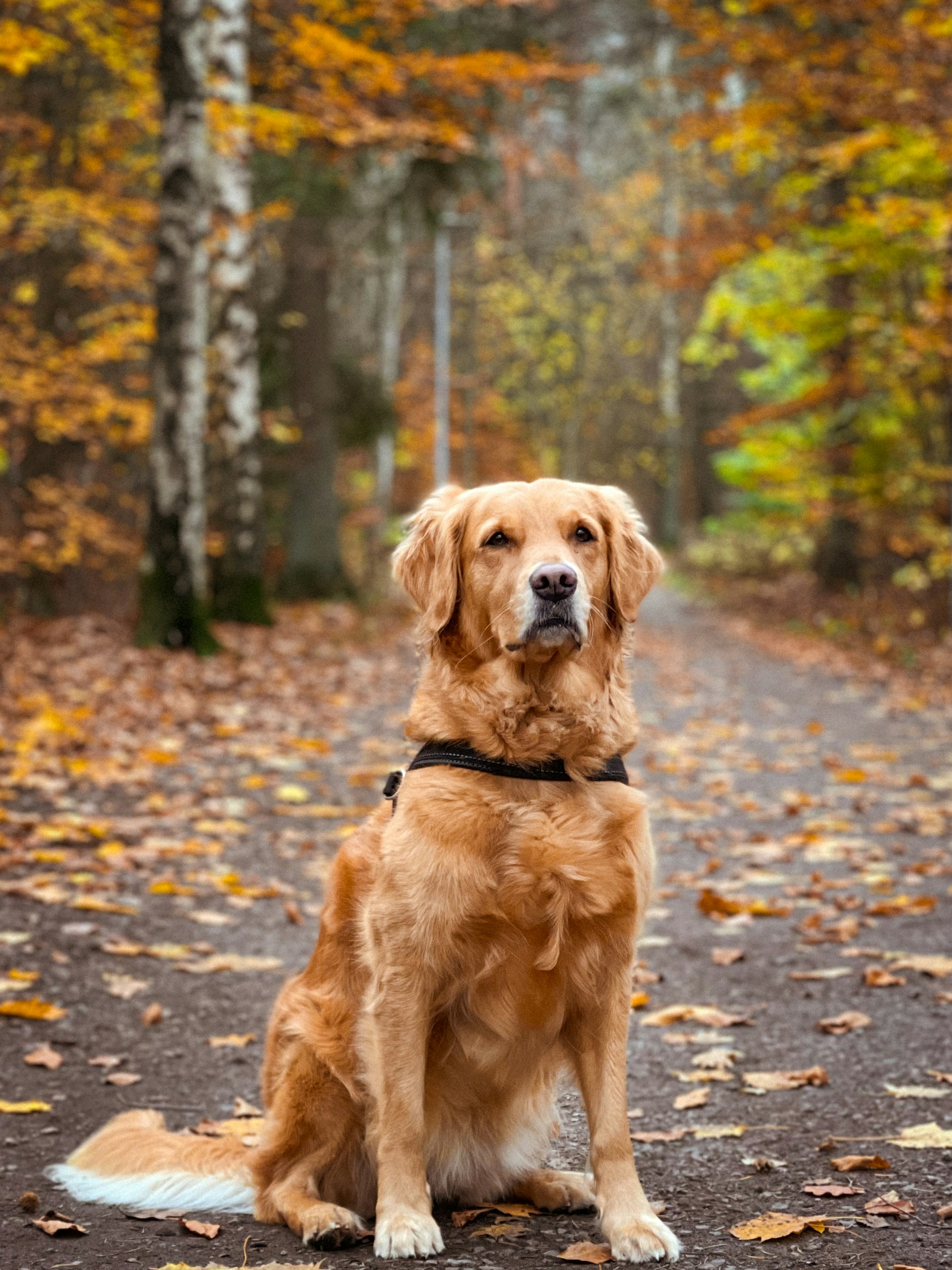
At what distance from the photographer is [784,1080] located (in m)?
4.28

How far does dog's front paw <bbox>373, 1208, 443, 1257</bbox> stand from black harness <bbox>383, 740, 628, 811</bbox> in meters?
0.95

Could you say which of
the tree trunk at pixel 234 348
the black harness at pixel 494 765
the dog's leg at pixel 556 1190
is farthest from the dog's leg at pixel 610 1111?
the tree trunk at pixel 234 348

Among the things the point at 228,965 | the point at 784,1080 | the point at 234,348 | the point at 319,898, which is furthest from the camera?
the point at 234,348

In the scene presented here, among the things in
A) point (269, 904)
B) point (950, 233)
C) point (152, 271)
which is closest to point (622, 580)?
point (269, 904)

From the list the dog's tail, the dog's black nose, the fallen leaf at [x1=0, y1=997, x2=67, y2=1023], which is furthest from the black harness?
the fallen leaf at [x1=0, y1=997, x2=67, y2=1023]

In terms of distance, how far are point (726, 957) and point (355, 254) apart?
82.9 feet

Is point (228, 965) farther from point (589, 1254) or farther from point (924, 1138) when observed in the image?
point (924, 1138)

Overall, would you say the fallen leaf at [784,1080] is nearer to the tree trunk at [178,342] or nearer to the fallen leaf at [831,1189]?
the fallen leaf at [831,1189]

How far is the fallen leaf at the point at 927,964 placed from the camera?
517cm

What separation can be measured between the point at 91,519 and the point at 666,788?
9190mm

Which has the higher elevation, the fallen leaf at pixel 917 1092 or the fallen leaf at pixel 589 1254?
the fallen leaf at pixel 589 1254

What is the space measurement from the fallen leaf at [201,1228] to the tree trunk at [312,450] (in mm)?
18700

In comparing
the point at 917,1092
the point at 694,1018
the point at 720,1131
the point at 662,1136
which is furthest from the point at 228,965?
the point at 917,1092

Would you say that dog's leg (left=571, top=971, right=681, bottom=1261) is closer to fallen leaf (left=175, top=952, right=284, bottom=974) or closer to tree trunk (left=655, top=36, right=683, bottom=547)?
fallen leaf (left=175, top=952, right=284, bottom=974)
